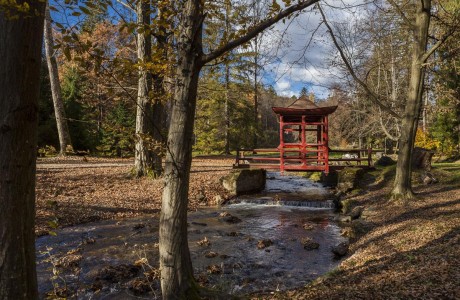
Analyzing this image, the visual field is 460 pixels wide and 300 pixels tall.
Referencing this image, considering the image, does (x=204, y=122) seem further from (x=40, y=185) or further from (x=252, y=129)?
(x=40, y=185)

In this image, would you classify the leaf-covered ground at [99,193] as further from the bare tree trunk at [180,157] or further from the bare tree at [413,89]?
the bare tree at [413,89]

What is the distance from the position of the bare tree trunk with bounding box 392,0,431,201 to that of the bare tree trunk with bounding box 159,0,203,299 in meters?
8.78

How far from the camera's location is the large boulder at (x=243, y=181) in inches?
582

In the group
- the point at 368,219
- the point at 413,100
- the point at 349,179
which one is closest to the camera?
the point at 368,219

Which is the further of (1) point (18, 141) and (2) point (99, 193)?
(2) point (99, 193)

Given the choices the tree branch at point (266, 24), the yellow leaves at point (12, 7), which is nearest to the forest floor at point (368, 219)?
the yellow leaves at point (12, 7)

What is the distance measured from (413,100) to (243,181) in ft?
24.5

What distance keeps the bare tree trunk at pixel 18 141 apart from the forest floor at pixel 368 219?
0.22m

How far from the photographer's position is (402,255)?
5902 mm

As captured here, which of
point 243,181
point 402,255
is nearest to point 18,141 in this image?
point 402,255

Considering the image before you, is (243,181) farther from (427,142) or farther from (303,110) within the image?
(427,142)

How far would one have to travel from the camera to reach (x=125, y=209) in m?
10.8

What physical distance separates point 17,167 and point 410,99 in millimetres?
10571

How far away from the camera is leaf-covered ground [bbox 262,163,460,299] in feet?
14.1
